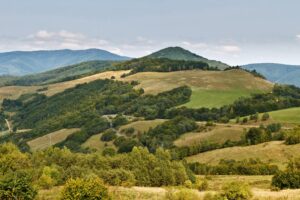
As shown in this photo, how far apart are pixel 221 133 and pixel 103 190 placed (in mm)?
145803

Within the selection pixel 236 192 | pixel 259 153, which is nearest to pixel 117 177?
pixel 236 192

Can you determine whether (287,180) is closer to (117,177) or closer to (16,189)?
(117,177)

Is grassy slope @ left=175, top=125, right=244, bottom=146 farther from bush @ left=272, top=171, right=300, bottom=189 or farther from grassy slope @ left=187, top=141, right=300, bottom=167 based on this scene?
bush @ left=272, top=171, right=300, bottom=189

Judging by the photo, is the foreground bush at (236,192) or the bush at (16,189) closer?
the foreground bush at (236,192)

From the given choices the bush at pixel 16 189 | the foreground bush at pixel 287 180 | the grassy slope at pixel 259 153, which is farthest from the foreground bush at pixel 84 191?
the grassy slope at pixel 259 153

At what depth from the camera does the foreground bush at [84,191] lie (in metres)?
48.7

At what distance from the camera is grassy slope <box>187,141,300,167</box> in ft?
458

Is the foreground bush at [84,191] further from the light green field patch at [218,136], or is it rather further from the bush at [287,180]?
the light green field patch at [218,136]

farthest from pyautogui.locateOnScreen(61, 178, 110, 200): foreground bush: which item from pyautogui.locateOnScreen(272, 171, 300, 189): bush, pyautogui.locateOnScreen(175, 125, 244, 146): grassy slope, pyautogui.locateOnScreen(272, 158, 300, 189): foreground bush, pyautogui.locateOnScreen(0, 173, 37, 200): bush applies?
pyautogui.locateOnScreen(175, 125, 244, 146): grassy slope

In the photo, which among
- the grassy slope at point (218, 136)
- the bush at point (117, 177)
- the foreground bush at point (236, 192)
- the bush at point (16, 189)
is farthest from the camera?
the grassy slope at point (218, 136)

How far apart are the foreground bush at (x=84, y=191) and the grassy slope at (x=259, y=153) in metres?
90.5

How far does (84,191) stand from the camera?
48.8 m

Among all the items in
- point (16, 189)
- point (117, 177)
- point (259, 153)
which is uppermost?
point (16, 189)

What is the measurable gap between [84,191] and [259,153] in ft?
355
